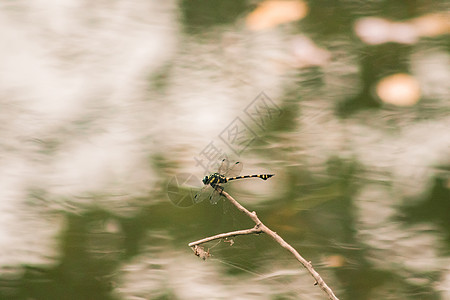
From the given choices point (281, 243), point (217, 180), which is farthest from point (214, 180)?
point (281, 243)

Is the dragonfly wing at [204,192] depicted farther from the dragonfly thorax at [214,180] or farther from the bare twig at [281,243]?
the bare twig at [281,243]

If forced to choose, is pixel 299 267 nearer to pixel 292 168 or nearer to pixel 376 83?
pixel 292 168

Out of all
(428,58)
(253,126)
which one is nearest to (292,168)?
(253,126)

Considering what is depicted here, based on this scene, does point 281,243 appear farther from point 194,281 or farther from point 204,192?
point 194,281

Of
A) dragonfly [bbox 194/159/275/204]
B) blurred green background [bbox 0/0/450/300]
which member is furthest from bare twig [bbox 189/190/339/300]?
blurred green background [bbox 0/0/450/300]

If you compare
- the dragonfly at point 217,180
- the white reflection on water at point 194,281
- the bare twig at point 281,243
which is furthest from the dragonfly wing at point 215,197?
the white reflection on water at point 194,281

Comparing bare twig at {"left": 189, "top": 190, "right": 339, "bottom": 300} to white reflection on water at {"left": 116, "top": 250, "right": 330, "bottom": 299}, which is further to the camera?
white reflection on water at {"left": 116, "top": 250, "right": 330, "bottom": 299}

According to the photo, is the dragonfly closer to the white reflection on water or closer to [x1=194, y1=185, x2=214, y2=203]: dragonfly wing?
[x1=194, y1=185, x2=214, y2=203]: dragonfly wing

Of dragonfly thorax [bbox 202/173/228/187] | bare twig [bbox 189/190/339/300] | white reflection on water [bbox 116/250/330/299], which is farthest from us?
white reflection on water [bbox 116/250/330/299]
